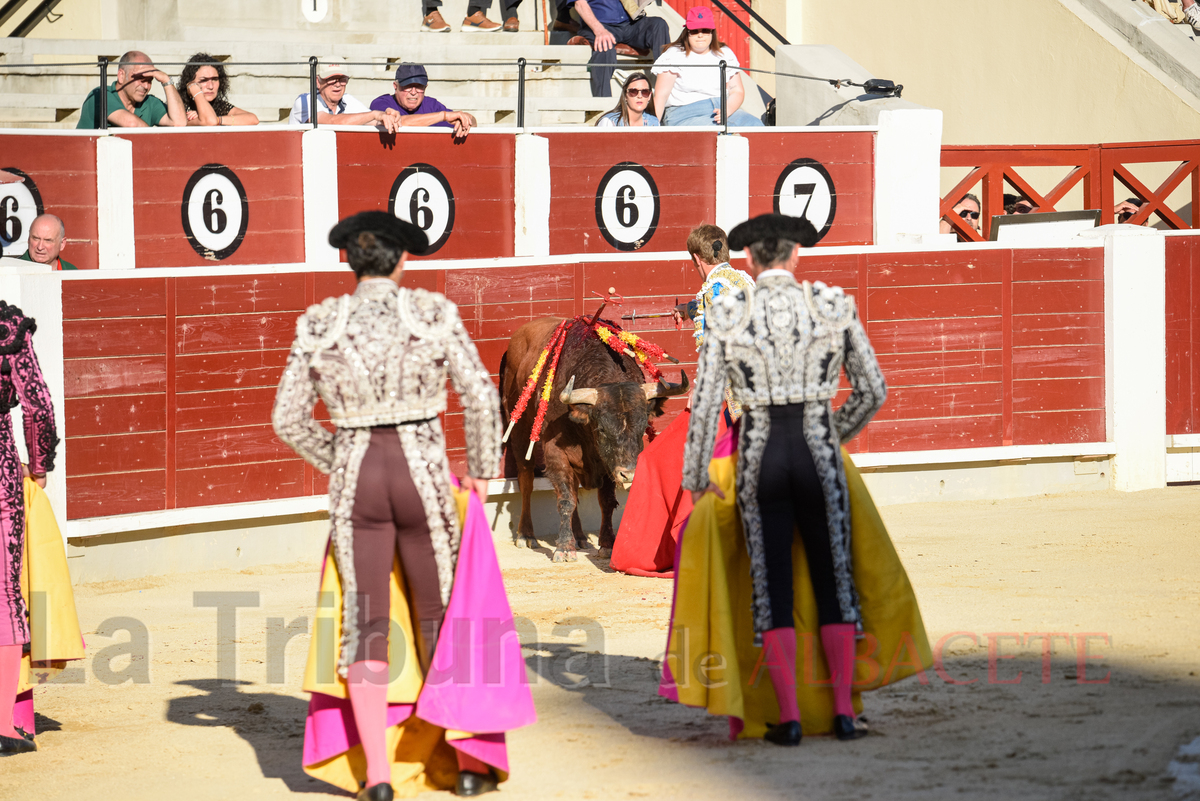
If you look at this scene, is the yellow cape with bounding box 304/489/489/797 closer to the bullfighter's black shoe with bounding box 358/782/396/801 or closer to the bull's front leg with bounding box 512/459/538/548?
the bullfighter's black shoe with bounding box 358/782/396/801

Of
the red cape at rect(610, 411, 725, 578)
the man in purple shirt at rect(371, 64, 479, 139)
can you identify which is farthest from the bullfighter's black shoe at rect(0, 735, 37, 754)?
the man in purple shirt at rect(371, 64, 479, 139)

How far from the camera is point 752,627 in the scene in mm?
3924

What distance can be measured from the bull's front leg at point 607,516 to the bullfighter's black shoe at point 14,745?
338 centimetres

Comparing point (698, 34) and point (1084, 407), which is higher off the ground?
point (698, 34)

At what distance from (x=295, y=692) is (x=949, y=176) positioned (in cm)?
829

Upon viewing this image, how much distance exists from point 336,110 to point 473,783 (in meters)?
6.02

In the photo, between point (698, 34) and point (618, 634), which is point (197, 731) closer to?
point (618, 634)

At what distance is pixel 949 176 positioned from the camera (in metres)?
11.7

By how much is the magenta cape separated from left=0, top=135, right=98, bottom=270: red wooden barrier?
4.86 m

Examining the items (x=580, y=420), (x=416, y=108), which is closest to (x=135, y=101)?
(x=416, y=108)

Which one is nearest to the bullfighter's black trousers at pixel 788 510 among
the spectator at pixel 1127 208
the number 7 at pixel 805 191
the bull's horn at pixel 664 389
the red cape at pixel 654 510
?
the red cape at pixel 654 510

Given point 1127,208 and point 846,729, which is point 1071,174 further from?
point 846,729

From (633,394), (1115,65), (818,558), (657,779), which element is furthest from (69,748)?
(1115,65)

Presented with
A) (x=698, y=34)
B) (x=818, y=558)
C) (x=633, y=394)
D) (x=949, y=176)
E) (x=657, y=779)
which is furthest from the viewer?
(x=949, y=176)
